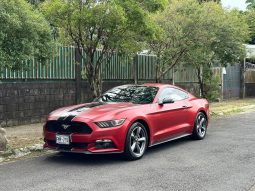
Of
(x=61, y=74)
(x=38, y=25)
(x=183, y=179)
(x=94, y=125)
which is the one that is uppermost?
(x=38, y=25)

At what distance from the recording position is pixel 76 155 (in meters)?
8.57

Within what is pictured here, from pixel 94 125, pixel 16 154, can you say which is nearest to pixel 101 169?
pixel 94 125

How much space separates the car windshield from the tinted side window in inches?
7.7

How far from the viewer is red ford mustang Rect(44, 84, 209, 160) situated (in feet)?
25.1

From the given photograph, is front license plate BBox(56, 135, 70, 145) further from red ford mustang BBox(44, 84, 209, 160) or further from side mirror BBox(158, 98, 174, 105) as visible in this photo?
side mirror BBox(158, 98, 174, 105)

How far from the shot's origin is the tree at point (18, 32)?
801 centimetres

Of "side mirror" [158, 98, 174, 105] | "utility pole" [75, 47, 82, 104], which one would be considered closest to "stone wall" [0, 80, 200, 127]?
"utility pole" [75, 47, 82, 104]

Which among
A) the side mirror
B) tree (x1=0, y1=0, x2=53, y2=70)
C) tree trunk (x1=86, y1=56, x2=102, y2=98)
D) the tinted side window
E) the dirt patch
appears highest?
tree (x1=0, y1=0, x2=53, y2=70)

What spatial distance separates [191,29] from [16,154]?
26.4 ft

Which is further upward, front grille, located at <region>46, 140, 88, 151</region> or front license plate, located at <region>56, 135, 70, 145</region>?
front license plate, located at <region>56, 135, 70, 145</region>

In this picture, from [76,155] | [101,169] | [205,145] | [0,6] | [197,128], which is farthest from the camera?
[197,128]

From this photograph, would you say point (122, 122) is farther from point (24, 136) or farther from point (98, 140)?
point (24, 136)

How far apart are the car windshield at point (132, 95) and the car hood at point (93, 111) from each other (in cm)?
46

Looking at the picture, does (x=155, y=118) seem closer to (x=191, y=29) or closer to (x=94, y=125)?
(x=94, y=125)
